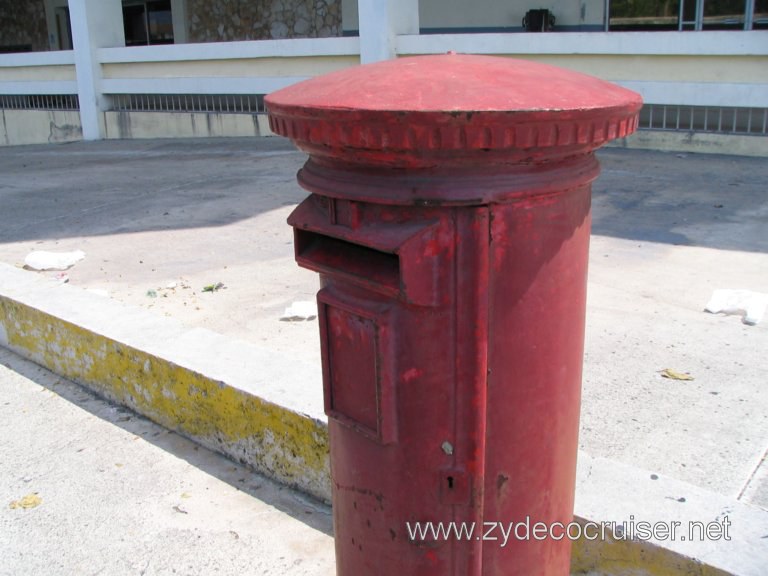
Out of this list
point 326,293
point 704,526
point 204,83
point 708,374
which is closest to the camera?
point 326,293

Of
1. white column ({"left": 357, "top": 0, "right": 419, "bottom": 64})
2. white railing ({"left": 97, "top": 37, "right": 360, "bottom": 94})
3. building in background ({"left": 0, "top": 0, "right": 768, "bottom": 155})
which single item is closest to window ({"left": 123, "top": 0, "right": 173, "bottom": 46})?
building in background ({"left": 0, "top": 0, "right": 768, "bottom": 155})

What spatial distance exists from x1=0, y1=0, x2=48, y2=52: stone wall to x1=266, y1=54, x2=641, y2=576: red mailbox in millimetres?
21064

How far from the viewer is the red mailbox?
135 centimetres

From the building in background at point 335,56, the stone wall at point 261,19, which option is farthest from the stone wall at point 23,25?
the stone wall at point 261,19

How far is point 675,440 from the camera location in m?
2.81

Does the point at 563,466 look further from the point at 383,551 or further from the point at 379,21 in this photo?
the point at 379,21

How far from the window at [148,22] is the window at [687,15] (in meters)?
10.1

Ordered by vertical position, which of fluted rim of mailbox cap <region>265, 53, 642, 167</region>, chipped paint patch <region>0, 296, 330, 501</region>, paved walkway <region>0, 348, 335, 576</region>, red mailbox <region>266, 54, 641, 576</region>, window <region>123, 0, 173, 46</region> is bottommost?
paved walkway <region>0, 348, 335, 576</region>

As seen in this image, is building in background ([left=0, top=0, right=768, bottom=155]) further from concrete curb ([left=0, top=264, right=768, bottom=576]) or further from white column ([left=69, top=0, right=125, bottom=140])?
concrete curb ([left=0, top=264, right=768, bottom=576])

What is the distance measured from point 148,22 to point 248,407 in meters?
17.4

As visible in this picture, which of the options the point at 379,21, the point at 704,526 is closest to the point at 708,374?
the point at 704,526

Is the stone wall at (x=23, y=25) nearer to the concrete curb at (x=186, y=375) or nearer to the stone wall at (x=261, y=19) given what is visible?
the stone wall at (x=261, y=19)

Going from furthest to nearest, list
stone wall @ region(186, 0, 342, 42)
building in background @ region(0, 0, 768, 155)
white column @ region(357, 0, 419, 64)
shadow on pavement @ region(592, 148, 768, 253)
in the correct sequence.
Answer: stone wall @ region(186, 0, 342, 42)
white column @ region(357, 0, 419, 64)
building in background @ region(0, 0, 768, 155)
shadow on pavement @ region(592, 148, 768, 253)

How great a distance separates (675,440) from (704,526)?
0.80 m
